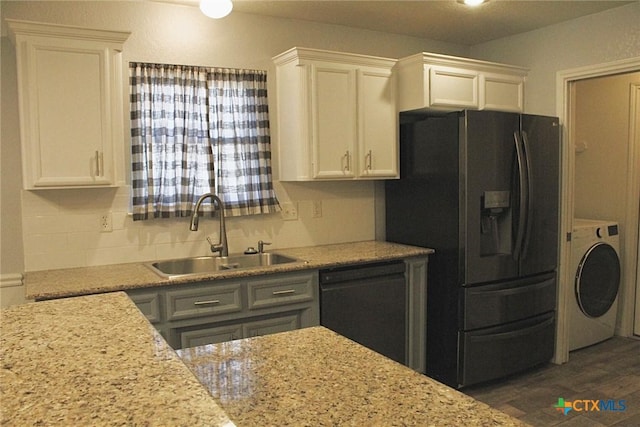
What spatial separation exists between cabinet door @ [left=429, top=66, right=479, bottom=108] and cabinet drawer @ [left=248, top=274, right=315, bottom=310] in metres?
1.49

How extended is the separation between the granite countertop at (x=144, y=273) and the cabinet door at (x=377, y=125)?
546 millimetres

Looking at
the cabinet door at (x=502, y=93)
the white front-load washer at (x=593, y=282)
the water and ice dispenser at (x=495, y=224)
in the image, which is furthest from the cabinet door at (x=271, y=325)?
the white front-load washer at (x=593, y=282)

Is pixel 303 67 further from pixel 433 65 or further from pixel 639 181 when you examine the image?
pixel 639 181

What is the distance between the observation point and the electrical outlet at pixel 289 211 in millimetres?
3486

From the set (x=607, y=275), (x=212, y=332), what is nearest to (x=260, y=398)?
(x=212, y=332)

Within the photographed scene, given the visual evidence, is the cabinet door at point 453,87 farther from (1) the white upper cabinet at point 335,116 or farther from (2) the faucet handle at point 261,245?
(2) the faucet handle at point 261,245

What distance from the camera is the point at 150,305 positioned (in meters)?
2.47

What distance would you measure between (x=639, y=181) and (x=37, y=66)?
14.7 ft

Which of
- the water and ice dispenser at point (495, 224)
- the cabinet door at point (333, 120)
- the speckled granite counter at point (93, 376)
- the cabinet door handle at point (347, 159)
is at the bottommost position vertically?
the speckled granite counter at point (93, 376)

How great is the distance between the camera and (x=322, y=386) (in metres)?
1.12

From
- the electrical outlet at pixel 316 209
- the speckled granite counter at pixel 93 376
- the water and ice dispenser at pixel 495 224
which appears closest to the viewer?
the speckled granite counter at pixel 93 376

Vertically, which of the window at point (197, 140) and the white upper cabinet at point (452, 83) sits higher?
the white upper cabinet at point (452, 83)

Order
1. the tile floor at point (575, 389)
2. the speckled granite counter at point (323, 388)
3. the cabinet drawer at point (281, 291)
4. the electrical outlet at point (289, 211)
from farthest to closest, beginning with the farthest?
the electrical outlet at point (289, 211) < the tile floor at point (575, 389) < the cabinet drawer at point (281, 291) < the speckled granite counter at point (323, 388)

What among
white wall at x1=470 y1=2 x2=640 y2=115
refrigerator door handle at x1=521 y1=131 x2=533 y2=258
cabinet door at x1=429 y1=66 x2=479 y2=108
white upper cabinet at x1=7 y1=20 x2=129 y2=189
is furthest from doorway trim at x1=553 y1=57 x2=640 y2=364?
white upper cabinet at x1=7 y1=20 x2=129 y2=189
